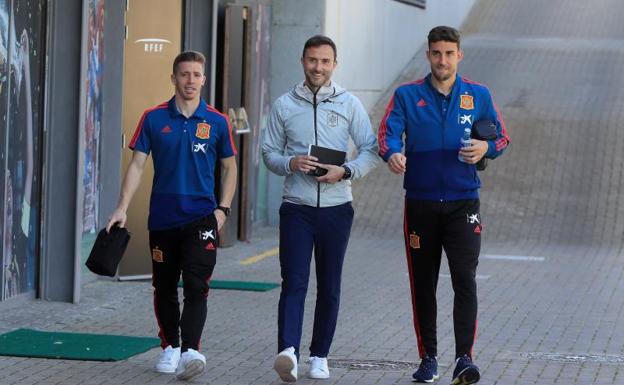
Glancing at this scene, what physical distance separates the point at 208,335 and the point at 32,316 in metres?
1.41

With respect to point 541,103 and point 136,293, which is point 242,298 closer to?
point 136,293

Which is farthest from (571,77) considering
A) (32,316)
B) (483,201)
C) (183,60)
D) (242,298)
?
(183,60)

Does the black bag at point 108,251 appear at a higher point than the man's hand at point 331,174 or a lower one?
lower

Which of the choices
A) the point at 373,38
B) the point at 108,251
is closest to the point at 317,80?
the point at 108,251

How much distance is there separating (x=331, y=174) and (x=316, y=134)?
275 millimetres

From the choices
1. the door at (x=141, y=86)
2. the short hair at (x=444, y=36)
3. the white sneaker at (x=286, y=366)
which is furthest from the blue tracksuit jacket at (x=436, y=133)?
the door at (x=141, y=86)

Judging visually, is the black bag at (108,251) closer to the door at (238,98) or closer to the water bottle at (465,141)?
the water bottle at (465,141)

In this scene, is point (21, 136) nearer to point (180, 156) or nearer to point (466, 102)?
point (180, 156)

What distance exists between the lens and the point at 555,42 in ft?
95.8

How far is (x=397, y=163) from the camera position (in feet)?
24.2

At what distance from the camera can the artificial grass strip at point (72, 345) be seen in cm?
850

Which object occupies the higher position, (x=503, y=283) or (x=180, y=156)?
(x=180, y=156)

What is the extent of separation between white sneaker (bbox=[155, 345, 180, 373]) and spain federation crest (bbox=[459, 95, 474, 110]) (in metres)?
2.05

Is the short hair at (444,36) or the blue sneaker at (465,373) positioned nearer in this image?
the blue sneaker at (465,373)
